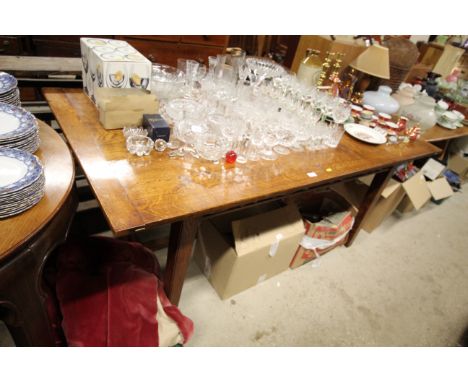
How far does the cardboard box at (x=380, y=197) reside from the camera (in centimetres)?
215

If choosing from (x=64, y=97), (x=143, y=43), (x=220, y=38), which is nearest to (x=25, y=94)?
(x=143, y=43)

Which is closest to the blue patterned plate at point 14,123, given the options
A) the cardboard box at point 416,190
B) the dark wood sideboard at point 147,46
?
the dark wood sideboard at point 147,46

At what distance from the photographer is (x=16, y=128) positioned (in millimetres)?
932

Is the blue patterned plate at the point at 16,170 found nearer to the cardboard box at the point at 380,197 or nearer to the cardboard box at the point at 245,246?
the cardboard box at the point at 245,246

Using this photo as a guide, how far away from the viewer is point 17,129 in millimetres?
Answer: 928

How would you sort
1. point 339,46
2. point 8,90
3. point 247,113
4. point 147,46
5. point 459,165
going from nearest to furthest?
point 8,90
point 247,113
point 339,46
point 147,46
point 459,165

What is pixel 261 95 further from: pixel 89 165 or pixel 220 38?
pixel 220 38

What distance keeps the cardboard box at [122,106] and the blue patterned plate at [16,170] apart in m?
0.38

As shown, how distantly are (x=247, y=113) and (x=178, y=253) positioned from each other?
730mm

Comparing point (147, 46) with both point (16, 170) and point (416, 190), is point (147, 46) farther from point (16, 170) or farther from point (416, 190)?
point (416, 190)

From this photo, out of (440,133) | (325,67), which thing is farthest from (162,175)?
(440,133)

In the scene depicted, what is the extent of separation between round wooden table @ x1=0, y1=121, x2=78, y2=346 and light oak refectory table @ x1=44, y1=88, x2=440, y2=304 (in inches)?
3.3

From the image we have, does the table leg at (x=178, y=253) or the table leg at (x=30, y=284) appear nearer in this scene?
the table leg at (x=30, y=284)

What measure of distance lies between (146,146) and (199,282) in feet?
2.86
